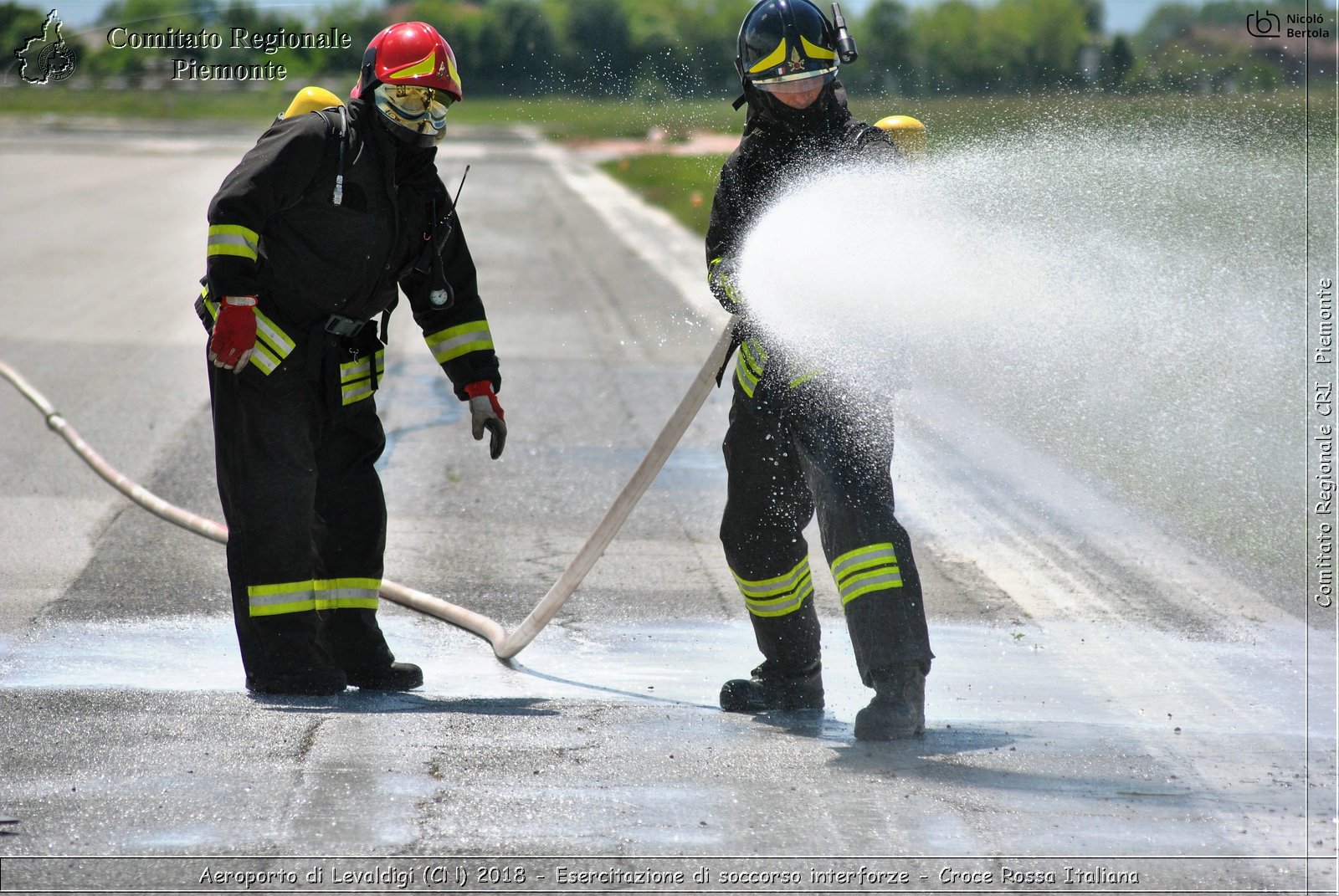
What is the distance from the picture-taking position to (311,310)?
13.8 feet

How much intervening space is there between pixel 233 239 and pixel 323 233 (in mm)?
299

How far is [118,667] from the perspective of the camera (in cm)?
430

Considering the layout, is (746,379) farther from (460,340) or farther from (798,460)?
(460,340)

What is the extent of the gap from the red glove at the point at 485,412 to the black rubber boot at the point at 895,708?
55.9 inches

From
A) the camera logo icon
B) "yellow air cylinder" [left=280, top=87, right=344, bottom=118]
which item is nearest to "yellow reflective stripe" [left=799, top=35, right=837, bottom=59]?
"yellow air cylinder" [left=280, top=87, right=344, bottom=118]

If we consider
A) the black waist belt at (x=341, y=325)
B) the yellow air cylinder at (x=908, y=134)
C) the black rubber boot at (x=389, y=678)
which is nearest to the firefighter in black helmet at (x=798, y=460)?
the yellow air cylinder at (x=908, y=134)

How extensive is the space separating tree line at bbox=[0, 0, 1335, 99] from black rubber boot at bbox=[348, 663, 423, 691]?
6.04 feet

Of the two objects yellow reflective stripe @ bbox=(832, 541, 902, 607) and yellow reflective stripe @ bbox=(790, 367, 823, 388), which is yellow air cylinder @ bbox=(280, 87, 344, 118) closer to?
yellow reflective stripe @ bbox=(790, 367, 823, 388)

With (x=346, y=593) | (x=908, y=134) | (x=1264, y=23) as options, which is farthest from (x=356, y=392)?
(x=1264, y=23)

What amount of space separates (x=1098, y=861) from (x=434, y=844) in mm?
1362

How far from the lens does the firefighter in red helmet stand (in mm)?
3975

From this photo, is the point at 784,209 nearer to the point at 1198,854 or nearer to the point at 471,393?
the point at 471,393

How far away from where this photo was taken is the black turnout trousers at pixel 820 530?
3.88 meters

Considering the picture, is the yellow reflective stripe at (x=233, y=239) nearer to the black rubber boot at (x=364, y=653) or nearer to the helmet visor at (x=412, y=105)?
the helmet visor at (x=412, y=105)
